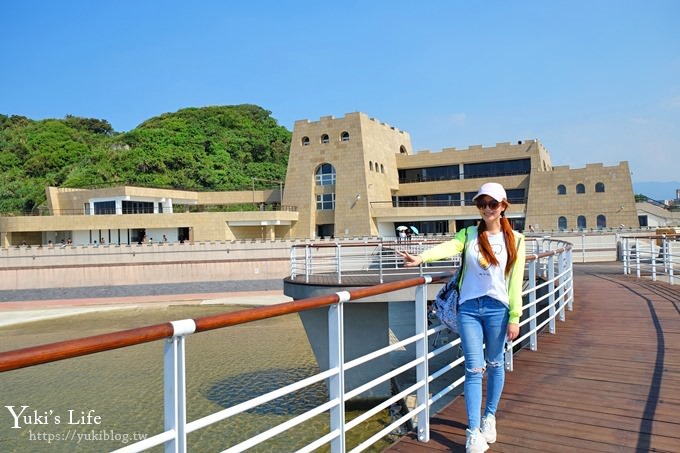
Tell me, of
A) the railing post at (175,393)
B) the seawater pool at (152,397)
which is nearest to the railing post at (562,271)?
the seawater pool at (152,397)

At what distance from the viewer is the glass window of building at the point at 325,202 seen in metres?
43.2

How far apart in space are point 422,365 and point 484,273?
38.0 inches

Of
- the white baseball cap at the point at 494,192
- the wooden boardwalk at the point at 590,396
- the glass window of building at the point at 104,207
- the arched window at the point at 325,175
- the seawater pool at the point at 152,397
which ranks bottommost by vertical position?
the seawater pool at the point at 152,397

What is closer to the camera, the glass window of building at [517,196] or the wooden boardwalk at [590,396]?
the wooden boardwalk at [590,396]

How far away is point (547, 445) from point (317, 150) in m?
40.3

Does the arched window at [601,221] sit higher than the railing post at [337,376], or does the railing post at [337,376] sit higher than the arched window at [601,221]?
the arched window at [601,221]

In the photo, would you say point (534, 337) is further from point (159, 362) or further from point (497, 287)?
point (159, 362)

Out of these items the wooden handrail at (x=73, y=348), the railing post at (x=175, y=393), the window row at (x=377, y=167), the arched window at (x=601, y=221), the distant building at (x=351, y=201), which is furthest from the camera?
the window row at (x=377, y=167)

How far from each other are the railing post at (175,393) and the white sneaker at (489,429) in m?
2.46

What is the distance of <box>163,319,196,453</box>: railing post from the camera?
2.22 meters

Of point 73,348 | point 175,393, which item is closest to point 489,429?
A: point 175,393

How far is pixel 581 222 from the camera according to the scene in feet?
139

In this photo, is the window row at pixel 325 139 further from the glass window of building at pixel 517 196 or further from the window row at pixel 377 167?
the glass window of building at pixel 517 196

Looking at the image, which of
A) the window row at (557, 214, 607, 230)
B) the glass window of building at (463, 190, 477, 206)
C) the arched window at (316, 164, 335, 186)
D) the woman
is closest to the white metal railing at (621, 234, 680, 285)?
the woman
